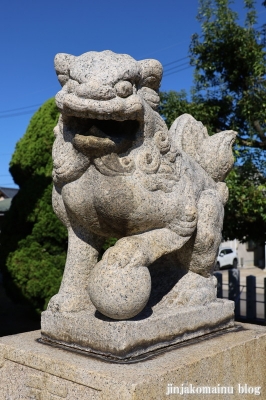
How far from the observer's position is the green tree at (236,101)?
210 inches

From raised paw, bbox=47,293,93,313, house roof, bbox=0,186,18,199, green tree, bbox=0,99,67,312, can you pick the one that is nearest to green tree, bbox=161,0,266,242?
green tree, bbox=0,99,67,312

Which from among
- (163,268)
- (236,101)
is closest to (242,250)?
(236,101)

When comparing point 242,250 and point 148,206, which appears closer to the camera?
point 148,206

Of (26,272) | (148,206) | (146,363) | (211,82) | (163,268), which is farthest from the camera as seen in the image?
(211,82)

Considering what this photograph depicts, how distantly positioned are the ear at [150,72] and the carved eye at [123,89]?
0.23 metres

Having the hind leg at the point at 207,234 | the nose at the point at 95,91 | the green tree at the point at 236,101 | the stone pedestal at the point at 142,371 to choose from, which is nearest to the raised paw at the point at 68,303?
the stone pedestal at the point at 142,371

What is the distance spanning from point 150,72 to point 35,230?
3.99 meters

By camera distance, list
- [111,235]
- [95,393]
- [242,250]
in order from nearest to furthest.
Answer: [95,393] < [111,235] < [242,250]

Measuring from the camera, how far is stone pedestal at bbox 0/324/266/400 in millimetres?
1848

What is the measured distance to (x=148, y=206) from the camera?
2119 millimetres

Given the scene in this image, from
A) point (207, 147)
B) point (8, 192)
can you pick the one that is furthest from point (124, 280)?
point (8, 192)

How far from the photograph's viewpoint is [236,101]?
6004mm

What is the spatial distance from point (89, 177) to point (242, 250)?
58.2 ft

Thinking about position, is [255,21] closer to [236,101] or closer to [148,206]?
[236,101]
